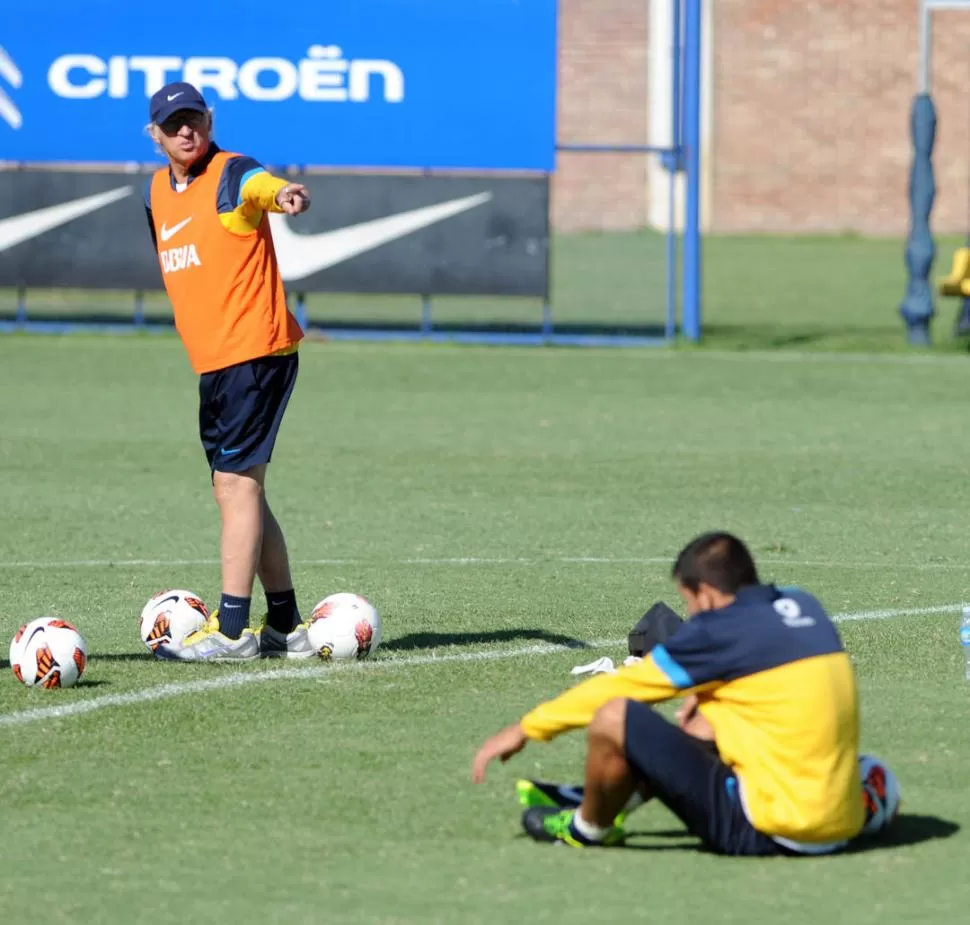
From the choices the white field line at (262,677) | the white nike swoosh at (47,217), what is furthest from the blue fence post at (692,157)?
the white field line at (262,677)

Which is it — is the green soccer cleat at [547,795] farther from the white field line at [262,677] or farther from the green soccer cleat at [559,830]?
the white field line at [262,677]

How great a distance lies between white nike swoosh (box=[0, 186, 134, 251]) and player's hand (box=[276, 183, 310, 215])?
14.9 meters

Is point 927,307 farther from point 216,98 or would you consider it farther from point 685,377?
point 216,98

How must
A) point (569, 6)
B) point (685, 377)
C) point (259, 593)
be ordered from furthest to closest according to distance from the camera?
point (569, 6)
point (685, 377)
point (259, 593)

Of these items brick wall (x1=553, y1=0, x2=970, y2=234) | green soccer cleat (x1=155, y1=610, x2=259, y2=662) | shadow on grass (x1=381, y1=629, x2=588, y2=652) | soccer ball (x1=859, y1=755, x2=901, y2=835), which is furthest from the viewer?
brick wall (x1=553, y1=0, x2=970, y2=234)

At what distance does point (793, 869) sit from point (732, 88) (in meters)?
40.9

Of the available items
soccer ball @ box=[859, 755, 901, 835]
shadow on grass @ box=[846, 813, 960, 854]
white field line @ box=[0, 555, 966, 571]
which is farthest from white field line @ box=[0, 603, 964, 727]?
soccer ball @ box=[859, 755, 901, 835]

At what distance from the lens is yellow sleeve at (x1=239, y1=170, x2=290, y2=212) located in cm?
747

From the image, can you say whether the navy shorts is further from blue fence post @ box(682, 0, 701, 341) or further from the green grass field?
blue fence post @ box(682, 0, 701, 341)

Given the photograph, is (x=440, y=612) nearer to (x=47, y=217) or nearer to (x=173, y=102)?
(x=173, y=102)

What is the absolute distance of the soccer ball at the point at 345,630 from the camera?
7.89m

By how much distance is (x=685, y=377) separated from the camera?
19547 mm

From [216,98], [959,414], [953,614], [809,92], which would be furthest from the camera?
[809,92]

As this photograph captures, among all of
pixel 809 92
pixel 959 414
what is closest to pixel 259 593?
pixel 959 414
